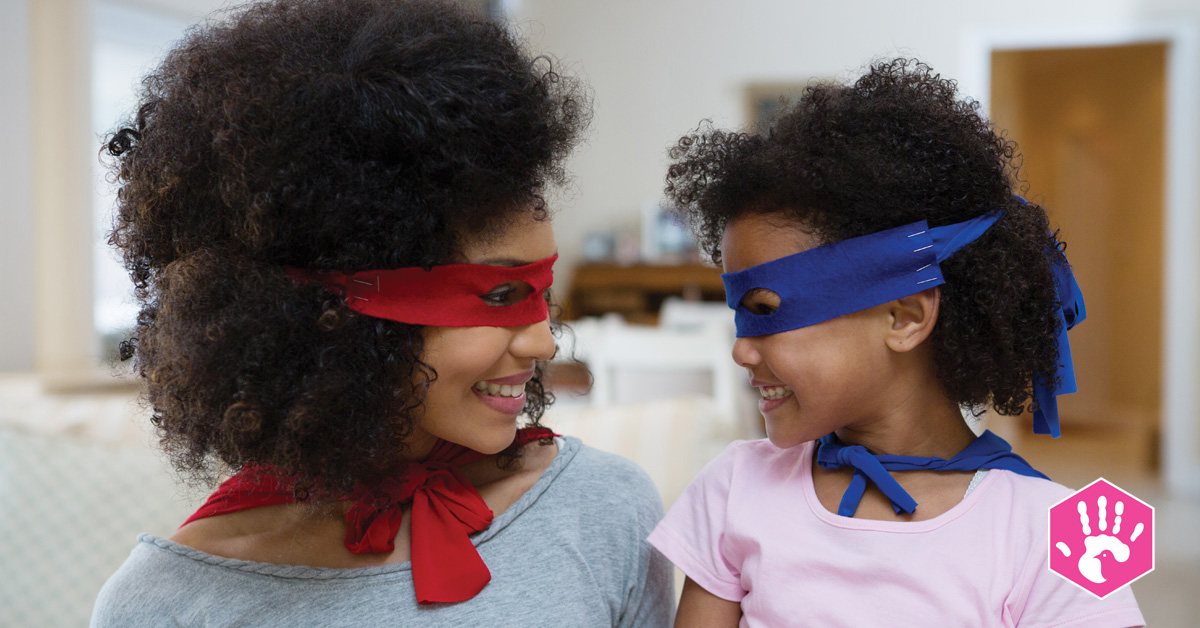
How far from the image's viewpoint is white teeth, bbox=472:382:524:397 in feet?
3.62

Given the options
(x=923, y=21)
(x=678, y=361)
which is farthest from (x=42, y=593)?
(x=923, y=21)

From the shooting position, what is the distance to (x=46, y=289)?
4.20m

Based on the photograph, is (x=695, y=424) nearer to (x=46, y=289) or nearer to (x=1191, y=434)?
(x=46, y=289)

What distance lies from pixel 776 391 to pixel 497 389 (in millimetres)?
341

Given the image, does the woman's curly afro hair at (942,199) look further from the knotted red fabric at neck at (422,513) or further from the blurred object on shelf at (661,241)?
the blurred object on shelf at (661,241)

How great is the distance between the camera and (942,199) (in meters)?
1.07

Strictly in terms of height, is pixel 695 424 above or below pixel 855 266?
below

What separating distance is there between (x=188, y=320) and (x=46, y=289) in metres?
3.82

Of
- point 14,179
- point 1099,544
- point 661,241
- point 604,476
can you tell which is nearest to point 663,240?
point 661,241

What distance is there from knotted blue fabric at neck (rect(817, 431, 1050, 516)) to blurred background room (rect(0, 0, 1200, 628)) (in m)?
0.35

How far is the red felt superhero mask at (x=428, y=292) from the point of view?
1039 millimetres

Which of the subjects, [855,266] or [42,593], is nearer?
[855,266]

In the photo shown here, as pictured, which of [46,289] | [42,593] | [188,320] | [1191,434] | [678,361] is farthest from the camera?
[1191,434]

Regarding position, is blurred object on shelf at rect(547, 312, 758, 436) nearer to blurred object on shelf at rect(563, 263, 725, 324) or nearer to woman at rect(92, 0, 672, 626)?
woman at rect(92, 0, 672, 626)
